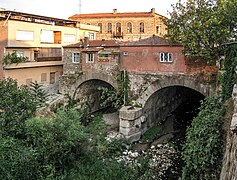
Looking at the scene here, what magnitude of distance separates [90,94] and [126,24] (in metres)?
18.6

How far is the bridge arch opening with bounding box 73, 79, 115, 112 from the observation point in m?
27.4

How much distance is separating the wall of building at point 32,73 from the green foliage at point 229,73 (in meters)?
17.5

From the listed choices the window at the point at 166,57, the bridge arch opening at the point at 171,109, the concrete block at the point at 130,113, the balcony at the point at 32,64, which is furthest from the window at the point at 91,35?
the concrete block at the point at 130,113

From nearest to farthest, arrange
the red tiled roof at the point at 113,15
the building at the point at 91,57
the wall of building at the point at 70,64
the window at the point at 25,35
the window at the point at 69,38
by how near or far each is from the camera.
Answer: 1. the building at the point at 91,57
2. the window at the point at 25,35
3. the wall of building at the point at 70,64
4. the window at the point at 69,38
5. the red tiled roof at the point at 113,15

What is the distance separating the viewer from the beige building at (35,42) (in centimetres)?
2548

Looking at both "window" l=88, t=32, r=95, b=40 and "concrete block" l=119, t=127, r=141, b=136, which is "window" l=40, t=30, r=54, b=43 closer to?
"window" l=88, t=32, r=95, b=40

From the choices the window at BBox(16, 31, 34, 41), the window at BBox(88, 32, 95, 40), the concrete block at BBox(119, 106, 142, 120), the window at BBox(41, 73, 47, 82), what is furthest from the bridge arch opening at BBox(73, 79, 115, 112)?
the window at BBox(88, 32, 95, 40)

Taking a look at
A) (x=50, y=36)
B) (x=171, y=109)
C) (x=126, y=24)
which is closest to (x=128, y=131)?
(x=171, y=109)

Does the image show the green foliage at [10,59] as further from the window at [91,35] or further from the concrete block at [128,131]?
the window at [91,35]

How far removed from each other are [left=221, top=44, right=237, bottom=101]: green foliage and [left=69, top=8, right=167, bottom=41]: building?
25.9m

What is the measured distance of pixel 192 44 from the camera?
19672 millimetres

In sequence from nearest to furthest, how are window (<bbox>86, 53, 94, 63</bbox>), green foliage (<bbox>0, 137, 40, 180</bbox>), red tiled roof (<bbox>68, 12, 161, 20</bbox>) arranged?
green foliage (<bbox>0, 137, 40, 180</bbox>), window (<bbox>86, 53, 94, 63</bbox>), red tiled roof (<bbox>68, 12, 161, 20</bbox>)

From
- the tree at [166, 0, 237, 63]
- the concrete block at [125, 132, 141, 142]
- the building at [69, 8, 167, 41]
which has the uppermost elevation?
the building at [69, 8, 167, 41]

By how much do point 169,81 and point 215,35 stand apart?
15.7 feet
